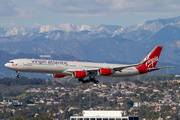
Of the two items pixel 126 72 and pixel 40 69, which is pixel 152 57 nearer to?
pixel 126 72

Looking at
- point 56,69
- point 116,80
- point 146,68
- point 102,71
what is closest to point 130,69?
point 146,68

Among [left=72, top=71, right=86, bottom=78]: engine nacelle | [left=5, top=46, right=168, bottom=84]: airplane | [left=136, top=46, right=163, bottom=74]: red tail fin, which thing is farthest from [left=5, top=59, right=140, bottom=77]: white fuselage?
[left=136, top=46, right=163, bottom=74]: red tail fin

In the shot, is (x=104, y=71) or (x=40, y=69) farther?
(x=104, y=71)

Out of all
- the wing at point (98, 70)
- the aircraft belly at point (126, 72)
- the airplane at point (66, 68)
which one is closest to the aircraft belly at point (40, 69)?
the airplane at point (66, 68)

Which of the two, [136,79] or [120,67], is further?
[136,79]

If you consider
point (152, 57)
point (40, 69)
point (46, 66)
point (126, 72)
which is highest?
point (152, 57)

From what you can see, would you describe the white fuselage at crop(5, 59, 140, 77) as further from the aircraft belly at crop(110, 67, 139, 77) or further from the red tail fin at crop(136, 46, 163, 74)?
the red tail fin at crop(136, 46, 163, 74)

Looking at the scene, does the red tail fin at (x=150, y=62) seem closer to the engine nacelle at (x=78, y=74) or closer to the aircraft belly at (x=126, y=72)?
the aircraft belly at (x=126, y=72)

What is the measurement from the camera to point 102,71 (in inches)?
3858

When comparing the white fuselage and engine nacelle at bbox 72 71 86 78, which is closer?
the white fuselage

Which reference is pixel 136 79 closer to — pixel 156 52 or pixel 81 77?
pixel 156 52

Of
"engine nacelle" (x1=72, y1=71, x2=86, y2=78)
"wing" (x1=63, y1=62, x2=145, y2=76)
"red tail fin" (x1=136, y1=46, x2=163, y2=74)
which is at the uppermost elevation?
"red tail fin" (x1=136, y1=46, x2=163, y2=74)

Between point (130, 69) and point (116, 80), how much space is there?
5069cm

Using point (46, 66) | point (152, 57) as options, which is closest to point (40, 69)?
point (46, 66)
